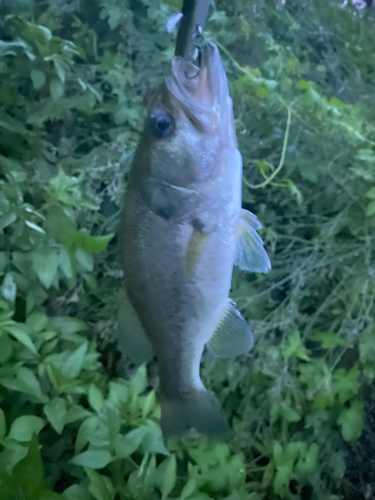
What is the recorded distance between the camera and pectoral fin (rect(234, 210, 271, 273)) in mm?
532

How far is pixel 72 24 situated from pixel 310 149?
2.85 feet

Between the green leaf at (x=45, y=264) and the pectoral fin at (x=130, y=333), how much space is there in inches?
15.4

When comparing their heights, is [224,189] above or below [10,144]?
above

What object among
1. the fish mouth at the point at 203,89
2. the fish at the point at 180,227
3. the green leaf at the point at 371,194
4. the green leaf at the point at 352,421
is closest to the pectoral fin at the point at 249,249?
the fish at the point at 180,227

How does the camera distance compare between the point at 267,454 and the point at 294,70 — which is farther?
the point at 294,70

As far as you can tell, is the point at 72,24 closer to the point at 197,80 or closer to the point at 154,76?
the point at 154,76

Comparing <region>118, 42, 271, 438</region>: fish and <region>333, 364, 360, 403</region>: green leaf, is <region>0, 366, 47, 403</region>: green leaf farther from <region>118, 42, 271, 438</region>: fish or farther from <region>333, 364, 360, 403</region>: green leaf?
<region>333, 364, 360, 403</region>: green leaf

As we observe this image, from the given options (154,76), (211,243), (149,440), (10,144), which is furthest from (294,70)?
(149,440)

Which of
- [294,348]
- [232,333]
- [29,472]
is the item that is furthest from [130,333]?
[294,348]

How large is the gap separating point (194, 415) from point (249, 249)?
27 centimetres

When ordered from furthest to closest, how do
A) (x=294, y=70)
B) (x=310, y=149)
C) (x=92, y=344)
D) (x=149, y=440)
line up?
(x=294, y=70), (x=310, y=149), (x=92, y=344), (x=149, y=440)

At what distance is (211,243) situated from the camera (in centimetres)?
51

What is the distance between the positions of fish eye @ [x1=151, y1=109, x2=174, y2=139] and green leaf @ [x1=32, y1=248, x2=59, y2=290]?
0.49m

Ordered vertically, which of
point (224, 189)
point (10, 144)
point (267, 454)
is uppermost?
point (224, 189)
